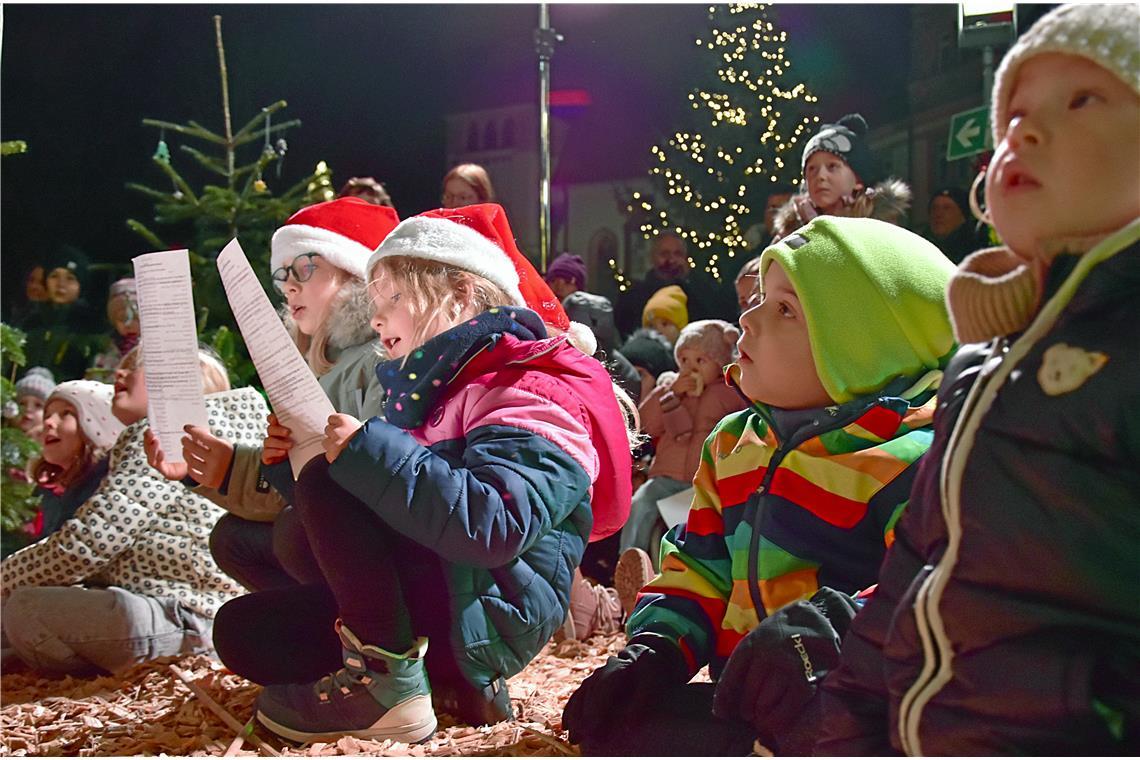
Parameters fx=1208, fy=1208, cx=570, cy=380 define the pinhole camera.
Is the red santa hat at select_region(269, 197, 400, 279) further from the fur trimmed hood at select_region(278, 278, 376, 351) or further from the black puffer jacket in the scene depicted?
the black puffer jacket

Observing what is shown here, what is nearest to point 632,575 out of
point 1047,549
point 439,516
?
point 439,516

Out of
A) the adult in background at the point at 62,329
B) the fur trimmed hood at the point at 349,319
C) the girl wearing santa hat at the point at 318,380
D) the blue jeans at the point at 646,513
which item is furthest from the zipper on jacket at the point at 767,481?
the adult in background at the point at 62,329

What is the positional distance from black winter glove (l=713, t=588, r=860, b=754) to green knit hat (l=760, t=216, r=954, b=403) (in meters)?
0.40

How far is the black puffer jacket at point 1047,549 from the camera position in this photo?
3.94 ft

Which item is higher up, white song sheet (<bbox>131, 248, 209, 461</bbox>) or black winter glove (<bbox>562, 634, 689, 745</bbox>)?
white song sheet (<bbox>131, 248, 209, 461</bbox>)

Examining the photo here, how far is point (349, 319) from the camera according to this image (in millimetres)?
3432

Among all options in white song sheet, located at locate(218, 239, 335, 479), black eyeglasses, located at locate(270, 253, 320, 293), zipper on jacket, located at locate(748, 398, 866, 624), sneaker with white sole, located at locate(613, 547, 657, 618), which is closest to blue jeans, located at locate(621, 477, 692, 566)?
sneaker with white sole, located at locate(613, 547, 657, 618)

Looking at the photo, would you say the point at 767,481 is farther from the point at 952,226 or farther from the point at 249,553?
the point at 952,226

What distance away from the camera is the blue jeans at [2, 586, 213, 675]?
3518 millimetres

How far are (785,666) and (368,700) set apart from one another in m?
1.03

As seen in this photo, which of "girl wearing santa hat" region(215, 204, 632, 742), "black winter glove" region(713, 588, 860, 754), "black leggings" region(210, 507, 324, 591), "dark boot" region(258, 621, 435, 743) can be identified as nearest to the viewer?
"black winter glove" region(713, 588, 860, 754)

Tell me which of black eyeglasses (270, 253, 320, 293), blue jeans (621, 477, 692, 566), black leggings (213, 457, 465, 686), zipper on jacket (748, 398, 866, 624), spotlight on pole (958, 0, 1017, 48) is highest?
spotlight on pole (958, 0, 1017, 48)

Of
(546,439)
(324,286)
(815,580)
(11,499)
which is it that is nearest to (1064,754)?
(815,580)

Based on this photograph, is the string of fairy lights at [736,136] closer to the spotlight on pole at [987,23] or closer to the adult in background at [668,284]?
the adult in background at [668,284]
